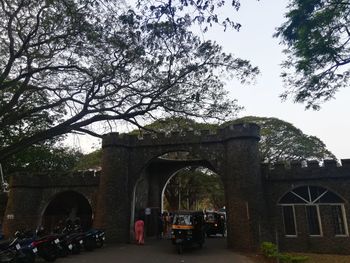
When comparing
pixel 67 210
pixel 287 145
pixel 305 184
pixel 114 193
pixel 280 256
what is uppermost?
pixel 287 145

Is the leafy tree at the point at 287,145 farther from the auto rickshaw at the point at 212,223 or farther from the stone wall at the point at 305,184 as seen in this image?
the stone wall at the point at 305,184

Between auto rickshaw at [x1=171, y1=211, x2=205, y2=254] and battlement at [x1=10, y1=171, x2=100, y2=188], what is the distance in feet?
25.3

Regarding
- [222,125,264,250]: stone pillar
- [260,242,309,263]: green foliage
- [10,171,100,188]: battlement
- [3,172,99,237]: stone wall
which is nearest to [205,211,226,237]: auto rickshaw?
[222,125,264,250]: stone pillar

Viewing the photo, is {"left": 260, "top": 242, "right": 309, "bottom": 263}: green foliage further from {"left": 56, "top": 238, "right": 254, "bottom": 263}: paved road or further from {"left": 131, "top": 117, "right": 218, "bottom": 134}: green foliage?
{"left": 131, "top": 117, "right": 218, "bottom": 134}: green foliage

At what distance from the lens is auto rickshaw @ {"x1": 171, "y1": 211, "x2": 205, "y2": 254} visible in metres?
13.8

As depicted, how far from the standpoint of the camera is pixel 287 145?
2977 centimetres

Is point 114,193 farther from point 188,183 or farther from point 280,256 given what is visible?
point 188,183

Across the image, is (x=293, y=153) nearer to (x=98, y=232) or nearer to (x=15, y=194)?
(x=98, y=232)

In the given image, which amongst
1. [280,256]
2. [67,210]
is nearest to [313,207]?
[280,256]

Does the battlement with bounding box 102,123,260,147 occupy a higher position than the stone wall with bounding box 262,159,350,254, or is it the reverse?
the battlement with bounding box 102,123,260,147

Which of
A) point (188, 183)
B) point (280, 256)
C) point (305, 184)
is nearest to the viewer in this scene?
point (280, 256)

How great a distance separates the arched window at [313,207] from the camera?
52.6ft

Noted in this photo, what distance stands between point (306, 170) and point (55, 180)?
50.3ft

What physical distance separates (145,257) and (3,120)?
24.6 ft
